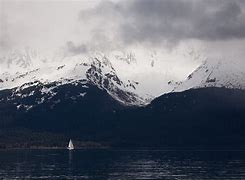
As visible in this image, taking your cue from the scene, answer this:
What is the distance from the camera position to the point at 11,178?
199m

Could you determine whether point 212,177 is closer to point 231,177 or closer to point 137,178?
point 231,177

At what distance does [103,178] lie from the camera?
655 feet

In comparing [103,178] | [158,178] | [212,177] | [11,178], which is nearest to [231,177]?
[212,177]

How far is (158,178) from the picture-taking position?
19675 centimetres

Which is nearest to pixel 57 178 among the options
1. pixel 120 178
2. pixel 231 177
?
pixel 120 178

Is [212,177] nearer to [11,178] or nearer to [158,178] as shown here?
[158,178]

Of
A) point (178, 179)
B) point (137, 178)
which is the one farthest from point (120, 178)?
point (178, 179)

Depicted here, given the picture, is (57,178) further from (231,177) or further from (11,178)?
(231,177)

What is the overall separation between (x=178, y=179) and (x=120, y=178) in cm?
1707

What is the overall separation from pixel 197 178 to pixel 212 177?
17.9 ft

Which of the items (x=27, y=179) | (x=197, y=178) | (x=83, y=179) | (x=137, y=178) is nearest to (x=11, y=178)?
(x=27, y=179)

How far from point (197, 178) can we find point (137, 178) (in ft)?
56.9

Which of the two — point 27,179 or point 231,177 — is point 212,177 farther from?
point 27,179

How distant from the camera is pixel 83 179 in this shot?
196 m
